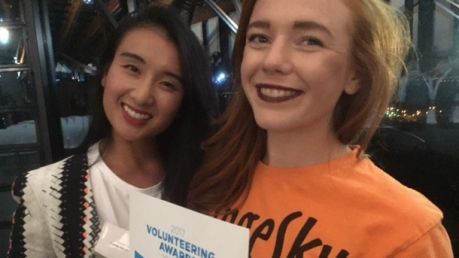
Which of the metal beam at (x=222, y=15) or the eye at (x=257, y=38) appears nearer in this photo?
the eye at (x=257, y=38)

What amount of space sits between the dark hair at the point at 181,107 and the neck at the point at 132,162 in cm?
4

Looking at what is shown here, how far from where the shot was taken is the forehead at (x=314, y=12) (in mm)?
729

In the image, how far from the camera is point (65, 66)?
92.6 inches

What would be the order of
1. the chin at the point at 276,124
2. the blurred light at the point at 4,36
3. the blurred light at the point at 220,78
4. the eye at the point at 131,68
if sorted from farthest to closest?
the blurred light at the point at 4,36
the blurred light at the point at 220,78
the eye at the point at 131,68
the chin at the point at 276,124

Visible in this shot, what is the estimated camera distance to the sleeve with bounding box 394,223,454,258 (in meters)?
0.65

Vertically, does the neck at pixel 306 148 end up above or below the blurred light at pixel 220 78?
below

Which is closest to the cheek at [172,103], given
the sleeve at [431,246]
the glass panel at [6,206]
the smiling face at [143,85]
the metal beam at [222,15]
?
the smiling face at [143,85]

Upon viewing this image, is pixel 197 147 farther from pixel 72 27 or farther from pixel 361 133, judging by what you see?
pixel 72 27

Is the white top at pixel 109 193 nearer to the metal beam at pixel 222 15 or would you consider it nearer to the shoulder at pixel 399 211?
the shoulder at pixel 399 211

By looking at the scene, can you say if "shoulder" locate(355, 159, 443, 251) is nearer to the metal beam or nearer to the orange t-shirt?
the orange t-shirt

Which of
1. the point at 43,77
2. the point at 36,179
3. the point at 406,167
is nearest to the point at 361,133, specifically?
the point at 36,179

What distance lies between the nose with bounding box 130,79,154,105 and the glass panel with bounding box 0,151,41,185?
4.92 ft

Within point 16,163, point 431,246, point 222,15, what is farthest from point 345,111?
point 16,163

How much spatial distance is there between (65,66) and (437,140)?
2.06 meters
